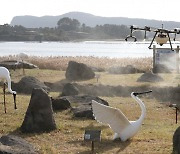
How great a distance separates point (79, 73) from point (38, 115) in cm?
1794

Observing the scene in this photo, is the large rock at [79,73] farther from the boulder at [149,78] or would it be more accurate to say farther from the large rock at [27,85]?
the large rock at [27,85]

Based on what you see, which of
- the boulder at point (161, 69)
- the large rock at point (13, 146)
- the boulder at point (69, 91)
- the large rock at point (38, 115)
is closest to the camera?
the large rock at point (13, 146)

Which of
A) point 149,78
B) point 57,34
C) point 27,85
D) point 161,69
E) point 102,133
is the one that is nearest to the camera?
point 102,133

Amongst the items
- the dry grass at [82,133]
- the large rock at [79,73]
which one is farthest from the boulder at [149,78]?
the dry grass at [82,133]

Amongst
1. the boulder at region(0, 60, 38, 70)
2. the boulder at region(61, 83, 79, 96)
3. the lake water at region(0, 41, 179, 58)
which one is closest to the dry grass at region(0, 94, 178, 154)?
the boulder at region(61, 83, 79, 96)

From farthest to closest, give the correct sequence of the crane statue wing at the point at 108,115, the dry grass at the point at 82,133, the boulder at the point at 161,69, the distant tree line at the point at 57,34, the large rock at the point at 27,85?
the distant tree line at the point at 57,34
the boulder at the point at 161,69
the large rock at the point at 27,85
the crane statue wing at the point at 108,115
the dry grass at the point at 82,133

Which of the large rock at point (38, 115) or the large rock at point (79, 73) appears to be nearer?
the large rock at point (38, 115)

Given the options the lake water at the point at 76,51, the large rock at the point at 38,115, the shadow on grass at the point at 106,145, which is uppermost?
the large rock at the point at 38,115

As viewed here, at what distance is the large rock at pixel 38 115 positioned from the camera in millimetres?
14438

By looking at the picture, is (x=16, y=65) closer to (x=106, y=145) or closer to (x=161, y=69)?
(x=161, y=69)

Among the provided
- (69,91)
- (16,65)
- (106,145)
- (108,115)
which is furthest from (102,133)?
(16,65)

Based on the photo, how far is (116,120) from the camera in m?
13.0

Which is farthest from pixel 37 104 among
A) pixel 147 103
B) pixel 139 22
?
pixel 139 22

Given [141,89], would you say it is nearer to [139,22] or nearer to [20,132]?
[20,132]
